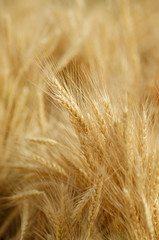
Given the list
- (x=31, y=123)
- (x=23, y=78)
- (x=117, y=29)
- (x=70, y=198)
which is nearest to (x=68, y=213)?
(x=70, y=198)

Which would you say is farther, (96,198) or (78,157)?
(78,157)

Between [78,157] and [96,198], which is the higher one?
[78,157]

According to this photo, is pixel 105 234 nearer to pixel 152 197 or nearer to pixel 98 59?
pixel 152 197

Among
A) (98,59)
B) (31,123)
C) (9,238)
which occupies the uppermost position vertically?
(98,59)

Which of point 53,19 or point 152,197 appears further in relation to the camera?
point 53,19

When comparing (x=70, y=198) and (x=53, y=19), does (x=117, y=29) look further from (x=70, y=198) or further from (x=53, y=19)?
(x=70, y=198)

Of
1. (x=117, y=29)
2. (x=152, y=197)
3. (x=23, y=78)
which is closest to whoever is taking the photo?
(x=152, y=197)

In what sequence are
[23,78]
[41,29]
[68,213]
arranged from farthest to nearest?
[41,29] → [23,78] → [68,213]

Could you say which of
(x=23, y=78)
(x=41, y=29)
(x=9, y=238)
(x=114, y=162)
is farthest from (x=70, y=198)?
(x=41, y=29)

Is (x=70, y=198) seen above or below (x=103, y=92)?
below
